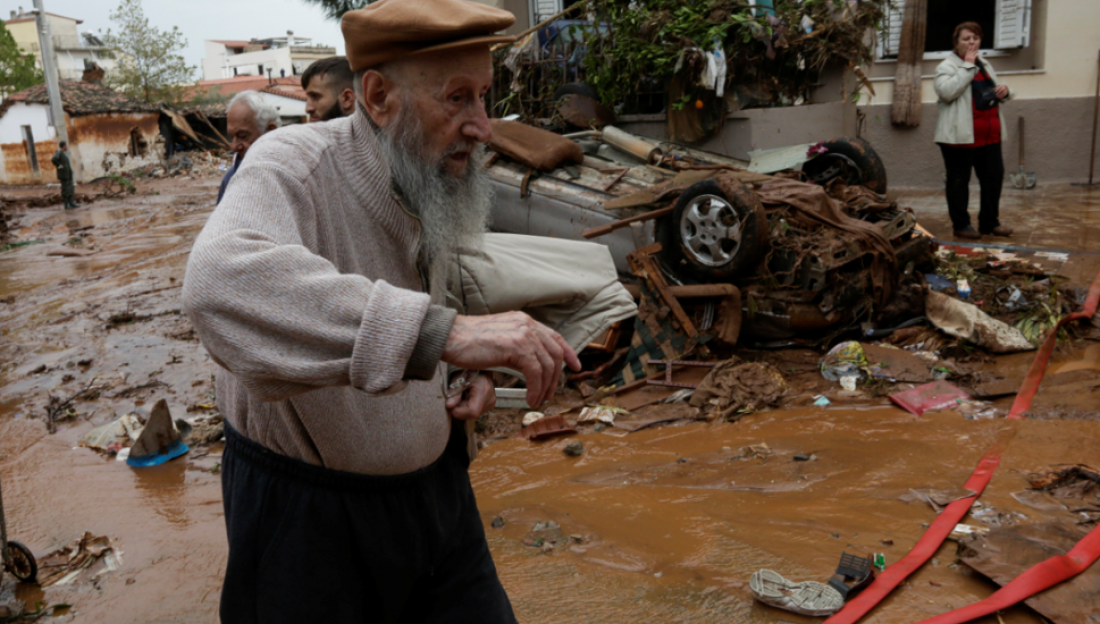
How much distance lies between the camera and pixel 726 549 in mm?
3566

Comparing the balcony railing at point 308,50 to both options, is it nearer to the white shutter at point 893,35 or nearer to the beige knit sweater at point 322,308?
the white shutter at point 893,35

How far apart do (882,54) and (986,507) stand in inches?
426

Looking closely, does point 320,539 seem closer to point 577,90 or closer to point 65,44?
point 577,90

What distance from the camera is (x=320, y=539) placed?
1.63m

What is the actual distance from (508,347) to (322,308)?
11.1 inches

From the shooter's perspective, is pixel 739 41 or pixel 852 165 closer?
pixel 852 165

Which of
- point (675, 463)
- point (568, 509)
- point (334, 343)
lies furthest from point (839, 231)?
point (334, 343)

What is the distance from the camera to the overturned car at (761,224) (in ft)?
20.1

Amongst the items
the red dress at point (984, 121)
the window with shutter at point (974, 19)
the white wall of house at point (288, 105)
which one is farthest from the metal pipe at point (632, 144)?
the white wall of house at point (288, 105)

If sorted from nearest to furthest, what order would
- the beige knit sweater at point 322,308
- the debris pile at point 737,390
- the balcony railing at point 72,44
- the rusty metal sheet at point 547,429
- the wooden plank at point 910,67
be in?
the beige knit sweater at point 322,308, the rusty metal sheet at point 547,429, the debris pile at point 737,390, the wooden plank at point 910,67, the balcony railing at point 72,44

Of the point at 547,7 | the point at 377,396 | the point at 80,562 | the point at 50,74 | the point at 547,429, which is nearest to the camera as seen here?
the point at 377,396

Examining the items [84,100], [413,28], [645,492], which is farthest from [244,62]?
[413,28]

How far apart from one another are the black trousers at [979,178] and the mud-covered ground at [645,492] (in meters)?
1.51

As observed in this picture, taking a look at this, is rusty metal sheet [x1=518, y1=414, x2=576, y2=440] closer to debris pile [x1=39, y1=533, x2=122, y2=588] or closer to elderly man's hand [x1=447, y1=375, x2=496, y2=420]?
debris pile [x1=39, y1=533, x2=122, y2=588]
